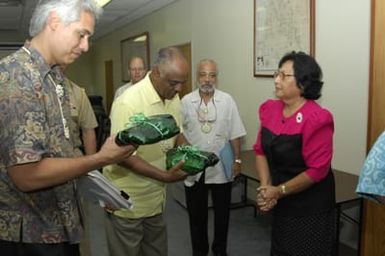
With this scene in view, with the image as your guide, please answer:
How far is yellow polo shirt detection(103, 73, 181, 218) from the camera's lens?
1.78 metres

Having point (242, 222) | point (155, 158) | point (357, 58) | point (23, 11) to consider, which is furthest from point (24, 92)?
point (23, 11)

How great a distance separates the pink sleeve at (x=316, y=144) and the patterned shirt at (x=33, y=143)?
107 centimetres

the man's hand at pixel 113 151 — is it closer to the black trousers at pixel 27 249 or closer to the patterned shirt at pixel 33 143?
the patterned shirt at pixel 33 143

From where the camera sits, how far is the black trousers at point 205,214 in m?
2.95

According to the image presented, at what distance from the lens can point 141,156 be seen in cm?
185

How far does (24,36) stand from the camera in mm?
10789

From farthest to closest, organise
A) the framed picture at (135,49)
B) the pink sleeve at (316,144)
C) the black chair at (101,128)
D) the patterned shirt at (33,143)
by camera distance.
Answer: the framed picture at (135,49)
the black chair at (101,128)
the pink sleeve at (316,144)
the patterned shirt at (33,143)

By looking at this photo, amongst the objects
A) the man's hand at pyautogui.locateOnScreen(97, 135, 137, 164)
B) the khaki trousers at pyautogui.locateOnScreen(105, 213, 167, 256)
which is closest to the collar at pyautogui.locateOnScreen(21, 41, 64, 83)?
the man's hand at pyautogui.locateOnScreen(97, 135, 137, 164)

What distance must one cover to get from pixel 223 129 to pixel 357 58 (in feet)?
3.46

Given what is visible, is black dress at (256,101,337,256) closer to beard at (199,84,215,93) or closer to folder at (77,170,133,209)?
folder at (77,170,133,209)

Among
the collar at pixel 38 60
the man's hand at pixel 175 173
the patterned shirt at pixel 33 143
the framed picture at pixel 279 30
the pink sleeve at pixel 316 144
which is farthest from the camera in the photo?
the framed picture at pixel 279 30

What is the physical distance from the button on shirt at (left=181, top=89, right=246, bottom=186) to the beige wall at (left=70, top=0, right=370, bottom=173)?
76 centimetres

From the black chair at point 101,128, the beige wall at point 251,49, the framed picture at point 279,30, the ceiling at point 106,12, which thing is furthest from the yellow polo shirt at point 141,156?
the ceiling at point 106,12

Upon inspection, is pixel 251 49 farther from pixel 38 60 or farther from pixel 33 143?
pixel 33 143
